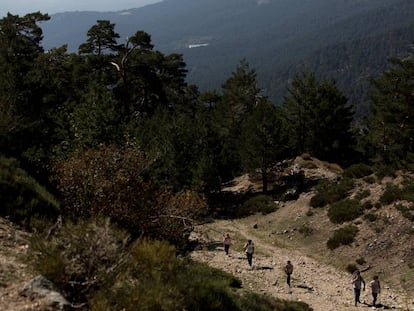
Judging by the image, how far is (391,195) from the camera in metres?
29.4

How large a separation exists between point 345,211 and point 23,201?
22826 millimetres

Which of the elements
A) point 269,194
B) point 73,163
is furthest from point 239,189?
point 73,163

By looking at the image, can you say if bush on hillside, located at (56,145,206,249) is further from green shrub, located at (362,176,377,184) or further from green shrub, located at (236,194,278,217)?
green shrub, located at (362,176,377,184)

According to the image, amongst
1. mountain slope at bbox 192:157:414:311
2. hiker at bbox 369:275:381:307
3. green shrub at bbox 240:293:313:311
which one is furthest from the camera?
mountain slope at bbox 192:157:414:311

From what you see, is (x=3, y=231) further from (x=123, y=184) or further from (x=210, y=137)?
(x=210, y=137)

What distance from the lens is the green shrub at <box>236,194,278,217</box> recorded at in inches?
1419

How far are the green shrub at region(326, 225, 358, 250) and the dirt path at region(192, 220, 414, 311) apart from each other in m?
1.87

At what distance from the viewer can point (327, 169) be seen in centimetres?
4412

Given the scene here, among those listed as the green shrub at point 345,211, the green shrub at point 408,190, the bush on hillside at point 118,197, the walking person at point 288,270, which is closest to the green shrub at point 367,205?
the green shrub at point 345,211

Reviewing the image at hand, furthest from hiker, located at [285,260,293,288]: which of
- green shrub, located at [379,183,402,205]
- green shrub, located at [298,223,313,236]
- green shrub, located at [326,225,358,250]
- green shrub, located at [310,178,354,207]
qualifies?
green shrub, located at [310,178,354,207]

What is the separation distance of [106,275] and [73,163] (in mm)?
7376

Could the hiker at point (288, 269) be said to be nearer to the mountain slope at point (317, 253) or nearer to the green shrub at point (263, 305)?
the mountain slope at point (317, 253)

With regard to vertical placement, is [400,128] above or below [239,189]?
above

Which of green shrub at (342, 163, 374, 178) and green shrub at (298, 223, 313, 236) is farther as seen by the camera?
green shrub at (342, 163, 374, 178)
